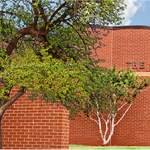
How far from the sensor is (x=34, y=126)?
9.10m

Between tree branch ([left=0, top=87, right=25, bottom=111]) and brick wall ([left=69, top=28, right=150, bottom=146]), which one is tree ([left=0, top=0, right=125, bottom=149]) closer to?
tree branch ([left=0, top=87, right=25, bottom=111])

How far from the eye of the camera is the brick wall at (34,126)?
897cm

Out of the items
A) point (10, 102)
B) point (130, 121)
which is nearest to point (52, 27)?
point (10, 102)

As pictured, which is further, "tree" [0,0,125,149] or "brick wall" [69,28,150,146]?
"brick wall" [69,28,150,146]

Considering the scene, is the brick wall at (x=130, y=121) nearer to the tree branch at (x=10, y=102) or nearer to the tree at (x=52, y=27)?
the tree at (x=52, y=27)

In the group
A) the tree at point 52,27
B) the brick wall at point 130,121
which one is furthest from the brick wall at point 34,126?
the brick wall at point 130,121

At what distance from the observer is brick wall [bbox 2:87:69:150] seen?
897 centimetres

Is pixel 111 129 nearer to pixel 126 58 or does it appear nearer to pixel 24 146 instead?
pixel 126 58

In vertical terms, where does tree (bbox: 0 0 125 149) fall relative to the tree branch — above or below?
above

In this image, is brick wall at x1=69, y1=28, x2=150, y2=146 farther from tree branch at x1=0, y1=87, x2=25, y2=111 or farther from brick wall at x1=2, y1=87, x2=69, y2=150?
tree branch at x1=0, y1=87, x2=25, y2=111

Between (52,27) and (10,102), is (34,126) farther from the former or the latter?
(52,27)

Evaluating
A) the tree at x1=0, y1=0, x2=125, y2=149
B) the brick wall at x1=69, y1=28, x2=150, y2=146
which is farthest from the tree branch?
the brick wall at x1=69, y1=28, x2=150, y2=146

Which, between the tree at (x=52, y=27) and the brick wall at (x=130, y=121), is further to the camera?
the brick wall at (x=130, y=121)

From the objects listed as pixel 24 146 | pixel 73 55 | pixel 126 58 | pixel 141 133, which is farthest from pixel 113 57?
pixel 24 146
